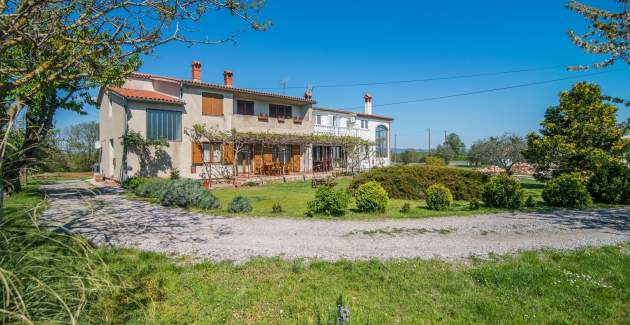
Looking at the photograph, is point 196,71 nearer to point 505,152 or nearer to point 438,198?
point 438,198

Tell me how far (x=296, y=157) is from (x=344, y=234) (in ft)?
65.3

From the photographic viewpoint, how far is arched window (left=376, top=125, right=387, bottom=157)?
37.2 m

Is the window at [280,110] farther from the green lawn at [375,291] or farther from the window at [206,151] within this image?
the green lawn at [375,291]

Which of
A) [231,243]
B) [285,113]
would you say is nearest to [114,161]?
[285,113]

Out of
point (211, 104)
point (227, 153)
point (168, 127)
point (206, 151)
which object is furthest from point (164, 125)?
point (227, 153)

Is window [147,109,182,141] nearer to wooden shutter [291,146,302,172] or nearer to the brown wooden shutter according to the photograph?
the brown wooden shutter

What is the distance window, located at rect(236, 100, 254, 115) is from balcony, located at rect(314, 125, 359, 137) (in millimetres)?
7616

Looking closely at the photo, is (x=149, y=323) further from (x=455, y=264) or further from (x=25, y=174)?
(x=455, y=264)

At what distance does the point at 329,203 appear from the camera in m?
9.77

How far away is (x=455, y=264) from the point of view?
5246 mm

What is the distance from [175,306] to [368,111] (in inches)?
1397

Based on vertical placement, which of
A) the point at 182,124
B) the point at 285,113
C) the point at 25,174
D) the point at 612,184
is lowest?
the point at 612,184

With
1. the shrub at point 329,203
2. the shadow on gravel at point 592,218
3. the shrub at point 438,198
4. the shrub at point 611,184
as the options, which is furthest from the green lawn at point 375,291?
the shrub at point 611,184

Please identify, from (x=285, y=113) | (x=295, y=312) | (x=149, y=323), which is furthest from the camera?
(x=285, y=113)
